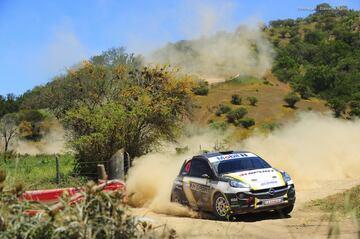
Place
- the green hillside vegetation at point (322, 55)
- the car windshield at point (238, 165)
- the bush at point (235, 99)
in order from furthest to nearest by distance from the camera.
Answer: the green hillside vegetation at point (322, 55) → the bush at point (235, 99) → the car windshield at point (238, 165)

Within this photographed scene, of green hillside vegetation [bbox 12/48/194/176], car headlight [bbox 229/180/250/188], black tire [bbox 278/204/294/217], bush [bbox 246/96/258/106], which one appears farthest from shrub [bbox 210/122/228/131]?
car headlight [bbox 229/180/250/188]

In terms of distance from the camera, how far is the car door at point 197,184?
13920 mm

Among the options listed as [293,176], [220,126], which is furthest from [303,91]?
[293,176]

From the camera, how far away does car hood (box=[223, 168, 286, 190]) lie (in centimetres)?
1308

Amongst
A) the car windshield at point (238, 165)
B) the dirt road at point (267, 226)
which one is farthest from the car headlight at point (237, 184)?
the dirt road at point (267, 226)

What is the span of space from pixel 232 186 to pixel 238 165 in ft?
4.00

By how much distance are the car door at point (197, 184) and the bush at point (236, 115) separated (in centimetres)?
6136

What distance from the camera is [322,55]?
106m

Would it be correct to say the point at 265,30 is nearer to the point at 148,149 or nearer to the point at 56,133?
the point at 56,133

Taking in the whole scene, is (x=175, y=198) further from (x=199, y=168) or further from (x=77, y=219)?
(x=77, y=219)

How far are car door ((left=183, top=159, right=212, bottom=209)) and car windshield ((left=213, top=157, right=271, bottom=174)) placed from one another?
29cm

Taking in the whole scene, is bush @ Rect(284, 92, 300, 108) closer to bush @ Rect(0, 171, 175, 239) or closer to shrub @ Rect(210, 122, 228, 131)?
shrub @ Rect(210, 122, 228, 131)

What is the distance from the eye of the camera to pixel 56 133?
6694 centimetres

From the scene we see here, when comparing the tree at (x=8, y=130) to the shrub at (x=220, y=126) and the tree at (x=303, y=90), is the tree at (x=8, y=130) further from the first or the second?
the tree at (x=303, y=90)
